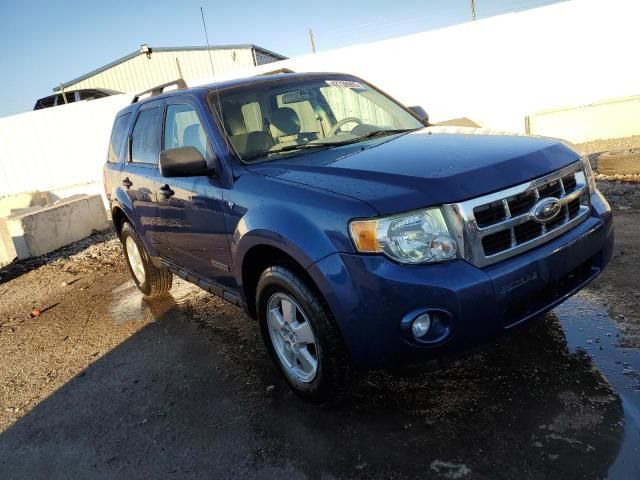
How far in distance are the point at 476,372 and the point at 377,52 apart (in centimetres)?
956

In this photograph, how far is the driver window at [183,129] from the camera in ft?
11.3

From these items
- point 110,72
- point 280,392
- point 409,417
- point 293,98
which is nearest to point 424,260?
point 409,417

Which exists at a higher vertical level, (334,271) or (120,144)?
(120,144)

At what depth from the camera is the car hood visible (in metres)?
2.24

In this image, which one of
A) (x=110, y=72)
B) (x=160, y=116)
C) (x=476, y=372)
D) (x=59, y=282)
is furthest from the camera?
(x=110, y=72)

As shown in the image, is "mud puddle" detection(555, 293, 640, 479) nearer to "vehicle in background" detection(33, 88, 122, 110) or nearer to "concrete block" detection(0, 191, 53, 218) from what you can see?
"concrete block" detection(0, 191, 53, 218)

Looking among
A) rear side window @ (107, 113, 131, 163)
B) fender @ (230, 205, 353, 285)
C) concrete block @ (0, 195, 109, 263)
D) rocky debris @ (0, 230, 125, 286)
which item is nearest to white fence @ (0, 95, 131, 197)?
concrete block @ (0, 195, 109, 263)

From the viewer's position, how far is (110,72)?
2773 cm

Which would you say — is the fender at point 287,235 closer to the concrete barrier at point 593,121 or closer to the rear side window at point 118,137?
the rear side window at point 118,137

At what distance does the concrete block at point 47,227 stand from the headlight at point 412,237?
295 inches

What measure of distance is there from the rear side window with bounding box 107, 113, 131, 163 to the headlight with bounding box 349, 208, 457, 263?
3559 millimetres

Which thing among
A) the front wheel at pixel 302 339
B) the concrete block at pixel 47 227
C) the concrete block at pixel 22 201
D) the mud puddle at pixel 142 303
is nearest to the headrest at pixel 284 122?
the front wheel at pixel 302 339

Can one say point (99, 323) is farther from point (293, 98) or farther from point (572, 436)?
point (572, 436)

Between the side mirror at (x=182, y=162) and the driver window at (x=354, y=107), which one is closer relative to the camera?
the side mirror at (x=182, y=162)
